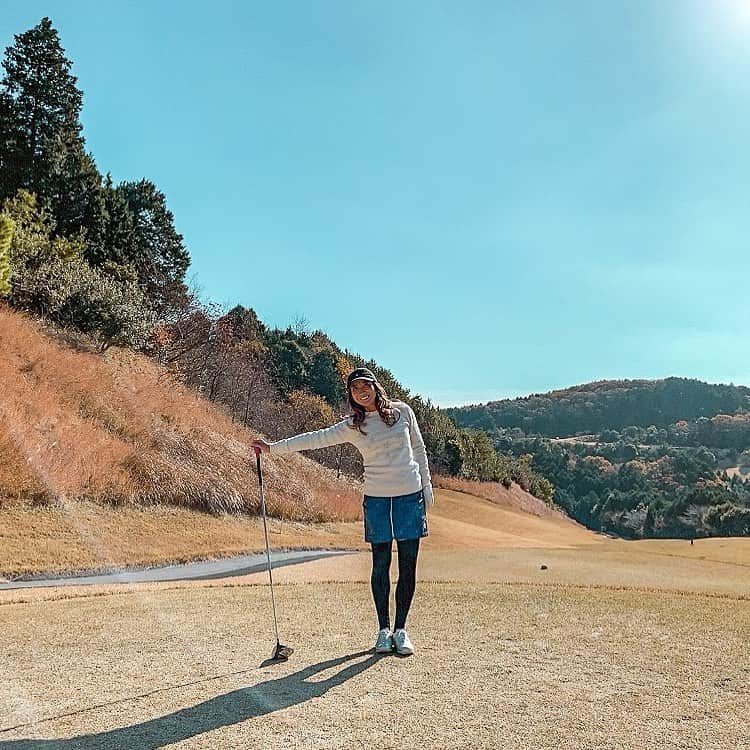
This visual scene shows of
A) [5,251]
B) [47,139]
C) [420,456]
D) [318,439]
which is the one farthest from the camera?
[47,139]

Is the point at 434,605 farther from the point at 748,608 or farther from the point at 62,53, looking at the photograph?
the point at 62,53

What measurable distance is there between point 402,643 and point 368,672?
0.48 m

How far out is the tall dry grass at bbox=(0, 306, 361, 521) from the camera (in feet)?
47.9

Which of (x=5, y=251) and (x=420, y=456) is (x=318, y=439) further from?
(x=5, y=251)

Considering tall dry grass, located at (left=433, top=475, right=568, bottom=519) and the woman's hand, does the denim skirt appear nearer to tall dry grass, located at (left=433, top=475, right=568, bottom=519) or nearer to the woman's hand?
the woman's hand

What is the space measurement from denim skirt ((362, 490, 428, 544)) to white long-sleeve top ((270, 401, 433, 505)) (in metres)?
0.05

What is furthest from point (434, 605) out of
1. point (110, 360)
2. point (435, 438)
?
point (435, 438)

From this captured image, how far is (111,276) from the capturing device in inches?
1019

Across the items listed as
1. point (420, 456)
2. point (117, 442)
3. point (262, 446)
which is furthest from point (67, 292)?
point (420, 456)

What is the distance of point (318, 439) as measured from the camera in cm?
461

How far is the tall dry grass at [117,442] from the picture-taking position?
14.6 m

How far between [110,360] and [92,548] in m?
10.5

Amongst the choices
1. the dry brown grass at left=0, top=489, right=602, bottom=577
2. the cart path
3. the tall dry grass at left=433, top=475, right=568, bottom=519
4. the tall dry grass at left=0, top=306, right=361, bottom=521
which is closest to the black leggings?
the cart path

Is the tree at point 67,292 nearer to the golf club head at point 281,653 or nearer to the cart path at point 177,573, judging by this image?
the cart path at point 177,573
